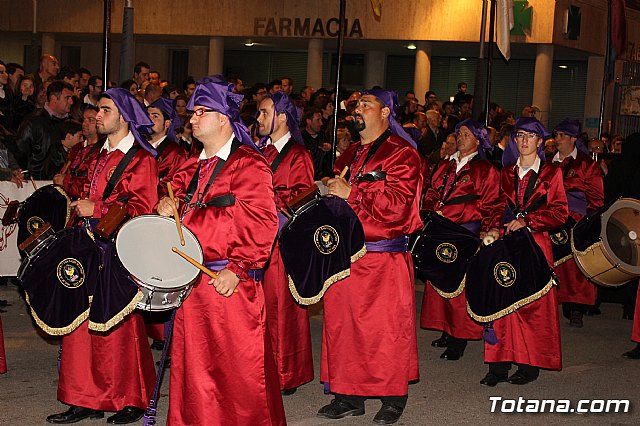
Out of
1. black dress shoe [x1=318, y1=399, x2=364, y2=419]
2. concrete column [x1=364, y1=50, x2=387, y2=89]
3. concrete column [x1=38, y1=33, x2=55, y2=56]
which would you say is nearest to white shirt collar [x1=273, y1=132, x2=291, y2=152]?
black dress shoe [x1=318, y1=399, x2=364, y2=419]

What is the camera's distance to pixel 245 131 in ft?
19.6

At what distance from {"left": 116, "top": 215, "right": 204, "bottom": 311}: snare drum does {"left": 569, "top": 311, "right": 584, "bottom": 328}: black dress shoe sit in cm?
721

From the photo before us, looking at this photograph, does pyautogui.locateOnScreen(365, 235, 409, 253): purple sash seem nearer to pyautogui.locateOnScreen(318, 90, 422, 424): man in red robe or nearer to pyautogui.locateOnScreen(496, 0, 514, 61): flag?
pyautogui.locateOnScreen(318, 90, 422, 424): man in red robe

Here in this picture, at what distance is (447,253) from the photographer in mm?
9328

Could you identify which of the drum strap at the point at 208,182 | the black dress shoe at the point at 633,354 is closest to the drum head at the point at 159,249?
the drum strap at the point at 208,182

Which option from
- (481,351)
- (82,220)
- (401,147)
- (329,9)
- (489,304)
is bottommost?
(481,351)

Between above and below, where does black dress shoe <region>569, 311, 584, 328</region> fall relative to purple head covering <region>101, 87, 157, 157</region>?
below

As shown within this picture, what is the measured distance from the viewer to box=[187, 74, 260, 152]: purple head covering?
5824mm

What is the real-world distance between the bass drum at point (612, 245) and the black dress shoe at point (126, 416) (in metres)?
4.48

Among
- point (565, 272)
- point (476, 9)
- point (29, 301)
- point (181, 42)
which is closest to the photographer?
point (29, 301)

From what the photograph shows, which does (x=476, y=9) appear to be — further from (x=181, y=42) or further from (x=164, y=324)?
(x=164, y=324)

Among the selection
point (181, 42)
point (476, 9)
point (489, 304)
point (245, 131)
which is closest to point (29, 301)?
point (245, 131)

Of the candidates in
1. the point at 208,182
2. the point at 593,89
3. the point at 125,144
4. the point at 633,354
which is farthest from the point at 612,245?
the point at 593,89

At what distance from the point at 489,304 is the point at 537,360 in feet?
2.06
